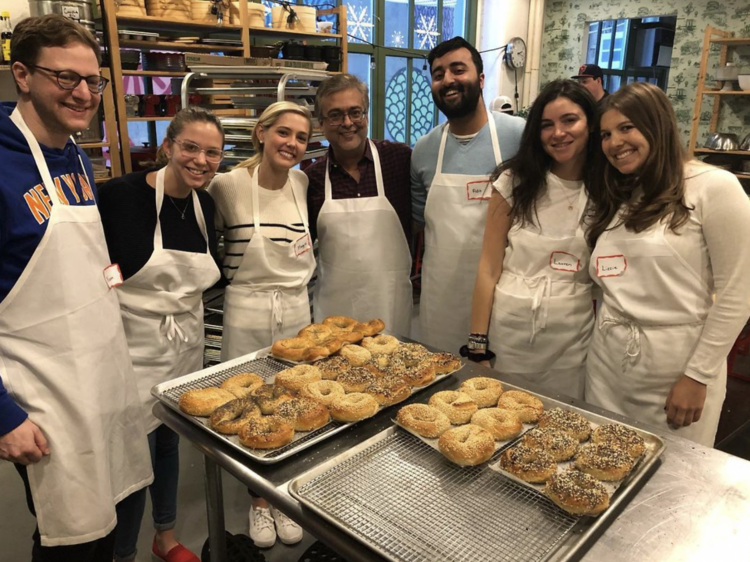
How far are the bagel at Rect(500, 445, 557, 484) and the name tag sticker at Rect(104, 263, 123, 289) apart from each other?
1.11m

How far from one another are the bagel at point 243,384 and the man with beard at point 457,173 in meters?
1.08

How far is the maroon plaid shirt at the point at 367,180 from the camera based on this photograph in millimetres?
2299

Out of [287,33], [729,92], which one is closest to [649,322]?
[287,33]

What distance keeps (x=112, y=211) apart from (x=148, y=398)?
61 centimetres

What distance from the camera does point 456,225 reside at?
2293 mm

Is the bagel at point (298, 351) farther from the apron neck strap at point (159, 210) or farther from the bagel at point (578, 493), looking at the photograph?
the bagel at point (578, 493)

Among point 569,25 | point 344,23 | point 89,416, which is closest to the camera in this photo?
point 89,416

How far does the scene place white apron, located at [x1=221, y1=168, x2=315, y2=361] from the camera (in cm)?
204

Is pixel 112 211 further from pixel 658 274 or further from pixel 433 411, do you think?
pixel 658 274

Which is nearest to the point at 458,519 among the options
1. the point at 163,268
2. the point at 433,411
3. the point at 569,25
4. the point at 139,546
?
the point at 433,411

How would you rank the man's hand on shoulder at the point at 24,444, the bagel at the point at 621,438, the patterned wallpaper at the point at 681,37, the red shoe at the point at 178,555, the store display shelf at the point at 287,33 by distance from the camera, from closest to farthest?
the bagel at the point at 621,438 → the man's hand on shoulder at the point at 24,444 → the red shoe at the point at 178,555 → the store display shelf at the point at 287,33 → the patterned wallpaper at the point at 681,37

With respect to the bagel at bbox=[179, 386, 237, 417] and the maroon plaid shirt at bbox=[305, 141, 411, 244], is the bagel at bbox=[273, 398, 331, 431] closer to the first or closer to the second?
the bagel at bbox=[179, 386, 237, 417]

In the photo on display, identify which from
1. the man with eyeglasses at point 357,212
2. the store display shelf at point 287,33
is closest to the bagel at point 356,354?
the man with eyeglasses at point 357,212

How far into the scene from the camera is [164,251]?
1743 mm
